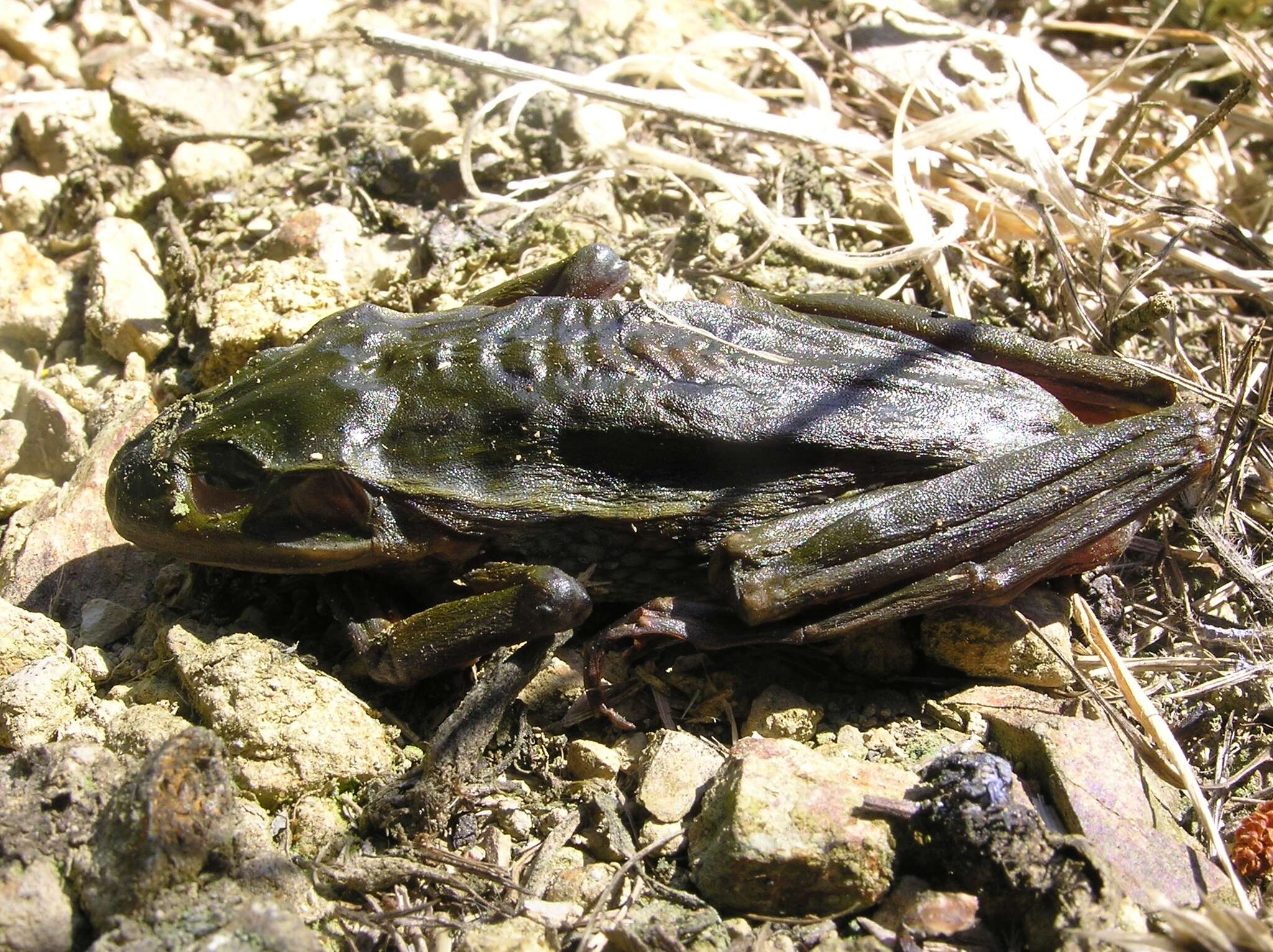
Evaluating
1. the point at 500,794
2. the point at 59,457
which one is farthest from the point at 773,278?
the point at 59,457

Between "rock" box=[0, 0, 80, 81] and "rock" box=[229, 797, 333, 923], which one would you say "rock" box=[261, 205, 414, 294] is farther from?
"rock" box=[229, 797, 333, 923]

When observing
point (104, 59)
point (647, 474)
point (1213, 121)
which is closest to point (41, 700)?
point (647, 474)

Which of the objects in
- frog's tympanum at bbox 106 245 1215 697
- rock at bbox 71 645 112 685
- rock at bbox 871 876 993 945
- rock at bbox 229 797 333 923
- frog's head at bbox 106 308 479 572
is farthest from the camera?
rock at bbox 71 645 112 685

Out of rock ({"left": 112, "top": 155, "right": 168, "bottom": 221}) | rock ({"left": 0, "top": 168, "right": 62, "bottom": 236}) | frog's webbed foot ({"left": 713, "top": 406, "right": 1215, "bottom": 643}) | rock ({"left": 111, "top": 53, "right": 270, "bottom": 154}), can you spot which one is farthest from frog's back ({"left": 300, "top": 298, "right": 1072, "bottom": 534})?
rock ({"left": 0, "top": 168, "right": 62, "bottom": 236})

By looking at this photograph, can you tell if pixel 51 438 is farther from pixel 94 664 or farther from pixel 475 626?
pixel 475 626

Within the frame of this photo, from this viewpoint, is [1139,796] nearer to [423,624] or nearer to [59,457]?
[423,624]
